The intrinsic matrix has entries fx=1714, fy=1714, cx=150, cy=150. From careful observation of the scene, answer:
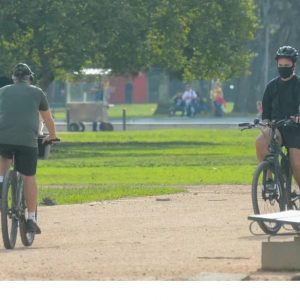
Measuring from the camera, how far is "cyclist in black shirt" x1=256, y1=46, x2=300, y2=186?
1711cm

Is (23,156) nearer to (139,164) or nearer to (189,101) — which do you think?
(139,164)

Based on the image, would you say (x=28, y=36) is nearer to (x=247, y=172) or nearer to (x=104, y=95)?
(x=247, y=172)

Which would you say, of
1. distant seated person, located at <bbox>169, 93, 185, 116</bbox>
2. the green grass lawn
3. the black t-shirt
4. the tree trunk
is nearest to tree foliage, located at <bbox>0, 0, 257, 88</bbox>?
the green grass lawn

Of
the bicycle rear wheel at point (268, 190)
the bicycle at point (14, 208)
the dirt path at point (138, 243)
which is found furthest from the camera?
the bicycle rear wheel at point (268, 190)

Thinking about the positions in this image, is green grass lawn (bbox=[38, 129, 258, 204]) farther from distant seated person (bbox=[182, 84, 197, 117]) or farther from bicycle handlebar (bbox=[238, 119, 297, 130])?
distant seated person (bbox=[182, 84, 197, 117])

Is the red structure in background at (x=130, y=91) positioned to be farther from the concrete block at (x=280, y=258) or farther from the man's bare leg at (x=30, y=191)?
the concrete block at (x=280, y=258)

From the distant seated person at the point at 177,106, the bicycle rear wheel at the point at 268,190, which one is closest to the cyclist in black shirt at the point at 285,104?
the bicycle rear wheel at the point at 268,190

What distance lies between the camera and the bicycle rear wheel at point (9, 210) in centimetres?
1509

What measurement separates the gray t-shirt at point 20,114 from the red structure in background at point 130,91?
111 metres

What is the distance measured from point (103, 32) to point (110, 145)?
4.73 metres

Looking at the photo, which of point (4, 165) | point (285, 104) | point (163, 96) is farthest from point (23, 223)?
point (163, 96)

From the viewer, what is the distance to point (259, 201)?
17.4 m

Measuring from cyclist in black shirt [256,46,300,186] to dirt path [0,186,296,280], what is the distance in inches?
34.1

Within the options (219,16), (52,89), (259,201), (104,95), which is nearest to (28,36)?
(219,16)
